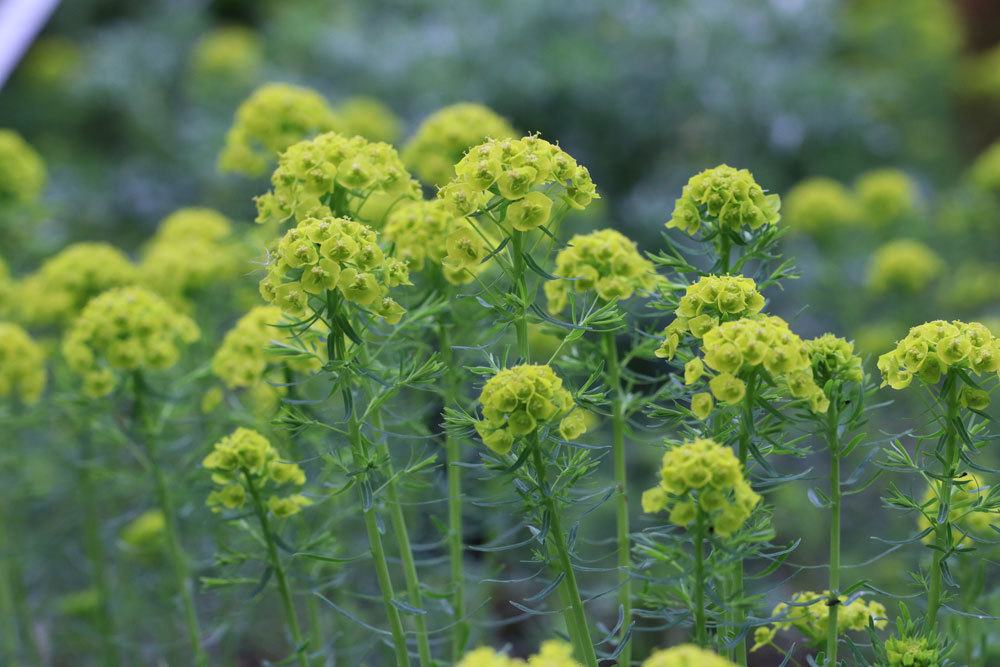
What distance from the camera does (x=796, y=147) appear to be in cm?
610

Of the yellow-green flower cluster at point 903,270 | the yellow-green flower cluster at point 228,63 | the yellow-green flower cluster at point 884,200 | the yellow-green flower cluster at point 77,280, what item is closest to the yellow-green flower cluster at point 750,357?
the yellow-green flower cluster at point 77,280

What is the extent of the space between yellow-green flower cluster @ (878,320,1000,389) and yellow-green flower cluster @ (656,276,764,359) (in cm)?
25

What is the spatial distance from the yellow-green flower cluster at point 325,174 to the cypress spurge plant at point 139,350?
22.8 inches

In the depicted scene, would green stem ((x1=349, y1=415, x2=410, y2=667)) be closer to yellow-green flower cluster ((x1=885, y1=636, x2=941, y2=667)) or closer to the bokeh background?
yellow-green flower cluster ((x1=885, y1=636, x2=941, y2=667))

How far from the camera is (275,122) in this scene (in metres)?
2.79

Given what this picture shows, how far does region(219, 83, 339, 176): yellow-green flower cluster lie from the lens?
9.13ft

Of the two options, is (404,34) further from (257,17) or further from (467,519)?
(467,519)

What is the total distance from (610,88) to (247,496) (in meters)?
4.18

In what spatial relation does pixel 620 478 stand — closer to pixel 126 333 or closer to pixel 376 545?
pixel 376 545

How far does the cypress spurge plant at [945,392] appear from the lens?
1.79 metres

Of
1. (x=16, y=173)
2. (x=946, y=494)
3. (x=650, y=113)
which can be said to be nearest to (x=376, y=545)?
(x=946, y=494)

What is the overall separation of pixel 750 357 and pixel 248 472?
95cm

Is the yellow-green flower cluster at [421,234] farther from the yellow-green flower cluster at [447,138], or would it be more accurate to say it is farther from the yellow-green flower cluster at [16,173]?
the yellow-green flower cluster at [16,173]

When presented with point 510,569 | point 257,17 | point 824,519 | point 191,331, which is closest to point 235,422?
point 191,331
